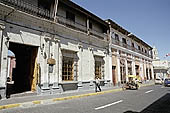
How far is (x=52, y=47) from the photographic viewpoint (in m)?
12.1

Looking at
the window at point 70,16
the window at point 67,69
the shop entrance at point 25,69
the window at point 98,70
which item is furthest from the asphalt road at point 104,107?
the window at point 70,16

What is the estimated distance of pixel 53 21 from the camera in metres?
12.1

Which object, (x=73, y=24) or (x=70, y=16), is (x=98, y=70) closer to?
(x=73, y=24)

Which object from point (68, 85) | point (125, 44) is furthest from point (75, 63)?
point (125, 44)

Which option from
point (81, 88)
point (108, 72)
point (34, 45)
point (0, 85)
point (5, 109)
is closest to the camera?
point (5, 109)

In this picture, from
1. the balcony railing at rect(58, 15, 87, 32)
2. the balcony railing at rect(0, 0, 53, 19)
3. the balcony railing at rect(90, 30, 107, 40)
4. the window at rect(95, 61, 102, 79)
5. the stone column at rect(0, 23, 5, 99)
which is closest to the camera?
the stone column at rect(0, 23, 5, 99)

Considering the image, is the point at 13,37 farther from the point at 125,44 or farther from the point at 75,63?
the point at 125,44

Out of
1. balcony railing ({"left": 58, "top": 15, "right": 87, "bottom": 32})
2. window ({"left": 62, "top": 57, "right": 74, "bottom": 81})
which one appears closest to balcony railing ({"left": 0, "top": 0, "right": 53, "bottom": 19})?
balcony railing ({"left": 58, "top": 15, "right": 87, "bottom": 32})

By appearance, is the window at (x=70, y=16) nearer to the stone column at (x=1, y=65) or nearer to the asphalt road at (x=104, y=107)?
the stone column at (x=1, y=65)

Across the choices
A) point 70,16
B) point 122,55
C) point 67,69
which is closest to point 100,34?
point 70,16

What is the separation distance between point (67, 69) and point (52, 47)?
276cm

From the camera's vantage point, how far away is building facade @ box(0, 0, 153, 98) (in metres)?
9.71

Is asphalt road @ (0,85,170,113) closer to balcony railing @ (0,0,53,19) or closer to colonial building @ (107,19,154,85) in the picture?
balcony railing @ (0,0,53,19)

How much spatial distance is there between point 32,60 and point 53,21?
3656 millimetres
